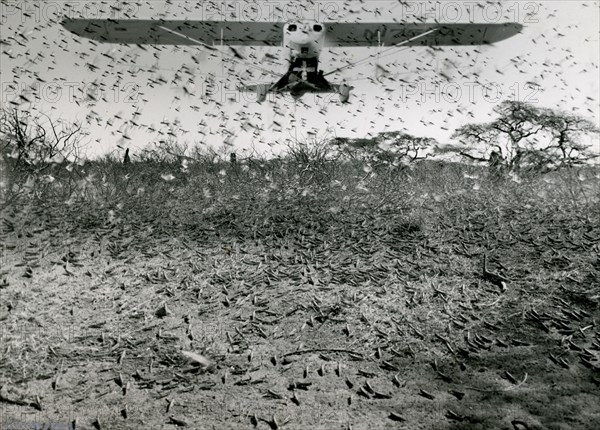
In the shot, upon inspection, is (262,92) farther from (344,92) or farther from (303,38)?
(344,92)

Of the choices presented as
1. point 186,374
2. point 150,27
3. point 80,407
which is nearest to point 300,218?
point 186,374

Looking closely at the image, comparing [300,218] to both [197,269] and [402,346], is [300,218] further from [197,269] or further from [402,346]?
[402,346]

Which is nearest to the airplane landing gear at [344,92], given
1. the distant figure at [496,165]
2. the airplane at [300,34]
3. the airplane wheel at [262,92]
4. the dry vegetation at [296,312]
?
the airplane at [300,34]

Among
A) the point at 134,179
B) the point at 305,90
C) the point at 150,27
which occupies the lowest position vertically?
the point at 134,179

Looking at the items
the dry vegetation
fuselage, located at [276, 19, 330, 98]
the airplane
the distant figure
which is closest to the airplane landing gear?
the airplane

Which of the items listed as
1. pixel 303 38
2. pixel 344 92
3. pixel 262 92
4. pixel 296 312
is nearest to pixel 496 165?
pixel 344 92

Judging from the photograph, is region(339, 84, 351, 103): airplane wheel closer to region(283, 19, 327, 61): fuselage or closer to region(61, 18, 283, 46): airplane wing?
region(283, 19, 327, 61): fuselage
